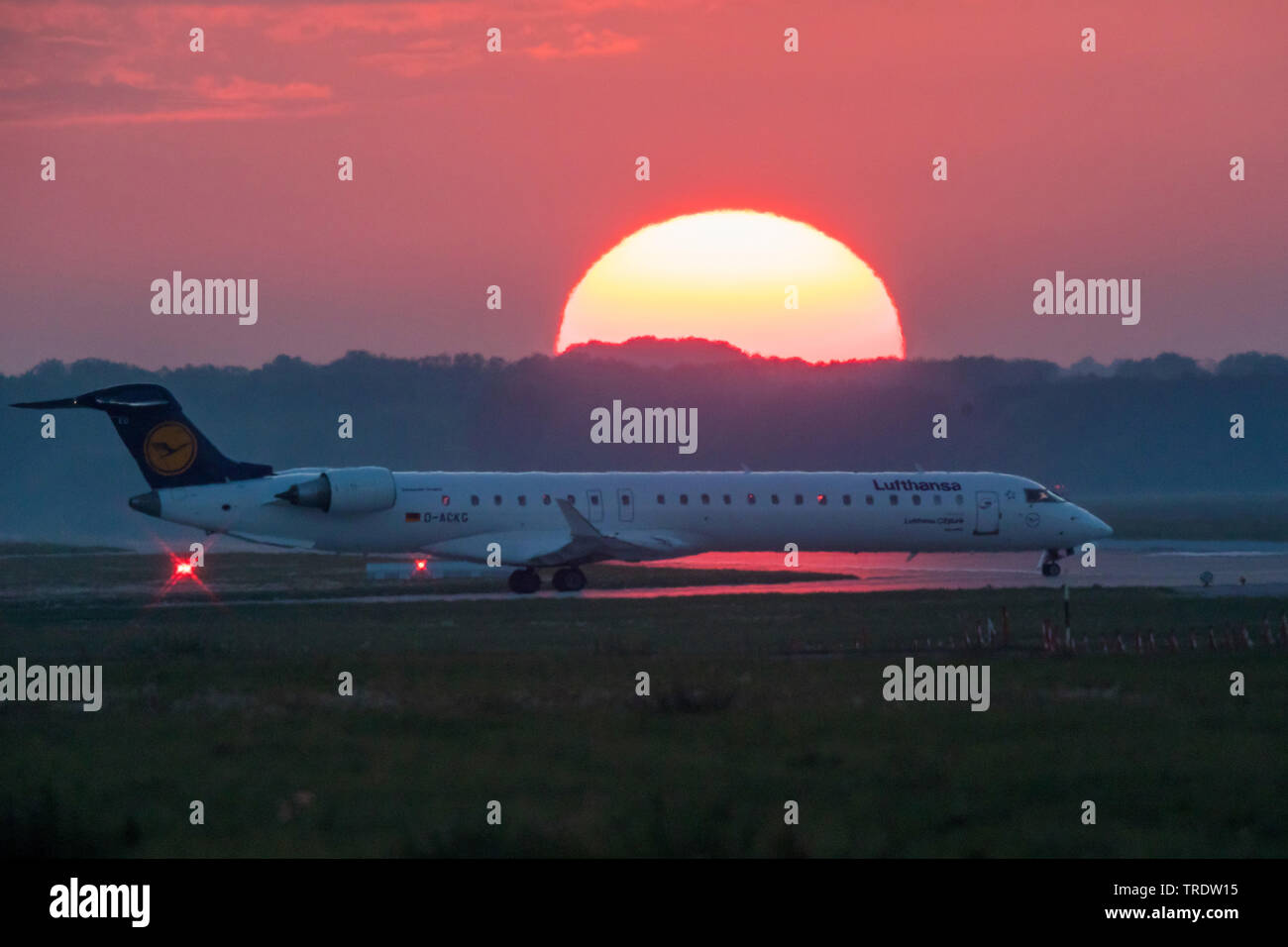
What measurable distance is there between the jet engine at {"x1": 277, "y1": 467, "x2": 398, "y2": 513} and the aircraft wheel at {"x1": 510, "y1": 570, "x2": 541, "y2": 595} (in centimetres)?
368

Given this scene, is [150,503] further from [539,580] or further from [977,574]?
[977,574]

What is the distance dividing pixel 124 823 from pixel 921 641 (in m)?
16.0

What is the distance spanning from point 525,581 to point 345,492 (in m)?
5.02

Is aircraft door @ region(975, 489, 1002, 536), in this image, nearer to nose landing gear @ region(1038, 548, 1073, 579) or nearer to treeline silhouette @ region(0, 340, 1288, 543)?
nose landing gear @ region(1038, 548, 1073, 579)

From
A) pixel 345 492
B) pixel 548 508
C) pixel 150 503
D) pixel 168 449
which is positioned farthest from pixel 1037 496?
pixel 150 503

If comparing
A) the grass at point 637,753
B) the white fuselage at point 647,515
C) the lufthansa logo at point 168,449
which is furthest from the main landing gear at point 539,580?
the grass at point 637,753

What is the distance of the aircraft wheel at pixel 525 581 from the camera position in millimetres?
39688

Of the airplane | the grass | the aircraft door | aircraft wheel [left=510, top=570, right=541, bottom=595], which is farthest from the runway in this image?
the grass

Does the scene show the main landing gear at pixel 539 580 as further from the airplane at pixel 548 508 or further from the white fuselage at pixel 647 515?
the white fuselage at pixel 647 515

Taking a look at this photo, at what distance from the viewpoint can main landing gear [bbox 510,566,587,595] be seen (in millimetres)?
39750

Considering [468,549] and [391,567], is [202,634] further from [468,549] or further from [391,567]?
[391,567]

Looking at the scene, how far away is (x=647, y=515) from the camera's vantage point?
4091 centimetres

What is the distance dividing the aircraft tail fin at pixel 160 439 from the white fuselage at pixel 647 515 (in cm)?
41
